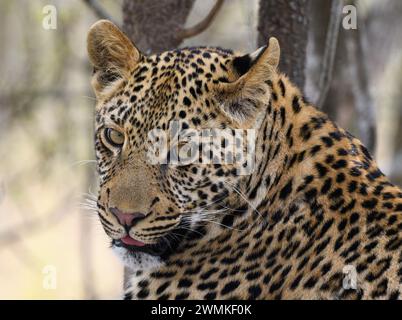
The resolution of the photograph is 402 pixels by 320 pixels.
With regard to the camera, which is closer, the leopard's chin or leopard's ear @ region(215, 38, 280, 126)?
leopard's ear @ region(215, 38, 280, 126)

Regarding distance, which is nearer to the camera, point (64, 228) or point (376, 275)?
point (376, 275)

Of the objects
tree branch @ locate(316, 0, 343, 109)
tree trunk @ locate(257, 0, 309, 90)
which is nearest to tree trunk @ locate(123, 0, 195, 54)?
tree trunk @ locate(257, 0, 309, 90)

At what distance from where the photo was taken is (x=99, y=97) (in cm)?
615

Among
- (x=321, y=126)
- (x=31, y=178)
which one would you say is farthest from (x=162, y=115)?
(x=31, y=178)

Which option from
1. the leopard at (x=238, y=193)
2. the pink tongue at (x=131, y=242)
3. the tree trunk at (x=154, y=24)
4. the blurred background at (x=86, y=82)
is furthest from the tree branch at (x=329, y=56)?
the pink tongue at (x=131, y=242)

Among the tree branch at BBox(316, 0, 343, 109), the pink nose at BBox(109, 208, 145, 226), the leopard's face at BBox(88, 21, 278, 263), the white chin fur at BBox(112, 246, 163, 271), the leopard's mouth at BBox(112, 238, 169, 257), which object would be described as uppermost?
the tree branch at BBox(316, 0, 343, 109)

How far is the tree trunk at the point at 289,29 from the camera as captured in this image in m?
7.57

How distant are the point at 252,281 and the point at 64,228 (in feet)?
54.7

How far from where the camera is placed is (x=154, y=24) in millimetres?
7883

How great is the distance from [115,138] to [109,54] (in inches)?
27.6

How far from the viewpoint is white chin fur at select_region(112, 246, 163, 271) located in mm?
5833

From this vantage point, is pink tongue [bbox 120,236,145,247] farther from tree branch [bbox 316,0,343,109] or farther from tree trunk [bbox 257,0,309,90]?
tree branch [bbox 316,0,343,109]

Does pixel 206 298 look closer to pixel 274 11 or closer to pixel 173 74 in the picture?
pixel 173 74

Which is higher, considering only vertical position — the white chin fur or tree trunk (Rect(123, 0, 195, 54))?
tree trunk (Rect(123, 0, 195, 54))
